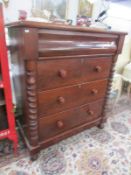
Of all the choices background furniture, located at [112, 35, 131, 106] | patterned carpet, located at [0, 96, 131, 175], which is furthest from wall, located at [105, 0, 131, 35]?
patterned carpet, located at [0, 96, 131, 175]

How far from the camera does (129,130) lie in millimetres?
1635

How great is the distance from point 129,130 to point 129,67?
100 centimetres

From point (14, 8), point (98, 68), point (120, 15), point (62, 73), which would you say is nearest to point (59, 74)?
point (62, 73)

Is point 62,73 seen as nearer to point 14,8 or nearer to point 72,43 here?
point 72,43

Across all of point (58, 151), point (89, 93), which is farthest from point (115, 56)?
point (58, 151)

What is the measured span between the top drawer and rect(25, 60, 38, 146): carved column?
10 centimetres

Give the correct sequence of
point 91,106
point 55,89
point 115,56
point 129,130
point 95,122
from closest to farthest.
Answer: point 55,89 → point 115,56 → point 91,106 → point 95,122 → point 129,130

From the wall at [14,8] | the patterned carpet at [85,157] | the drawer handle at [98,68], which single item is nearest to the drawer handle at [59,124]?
the patterned carpet at [85,157]

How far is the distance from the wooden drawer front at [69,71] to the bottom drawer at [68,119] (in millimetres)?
277

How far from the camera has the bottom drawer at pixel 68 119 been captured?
114 centimetres

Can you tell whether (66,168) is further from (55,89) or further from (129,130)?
(129,130)

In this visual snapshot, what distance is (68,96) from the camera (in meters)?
1.14

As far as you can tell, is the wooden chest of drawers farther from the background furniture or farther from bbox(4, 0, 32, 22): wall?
the background furniture

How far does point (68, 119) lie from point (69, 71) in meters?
0.46
